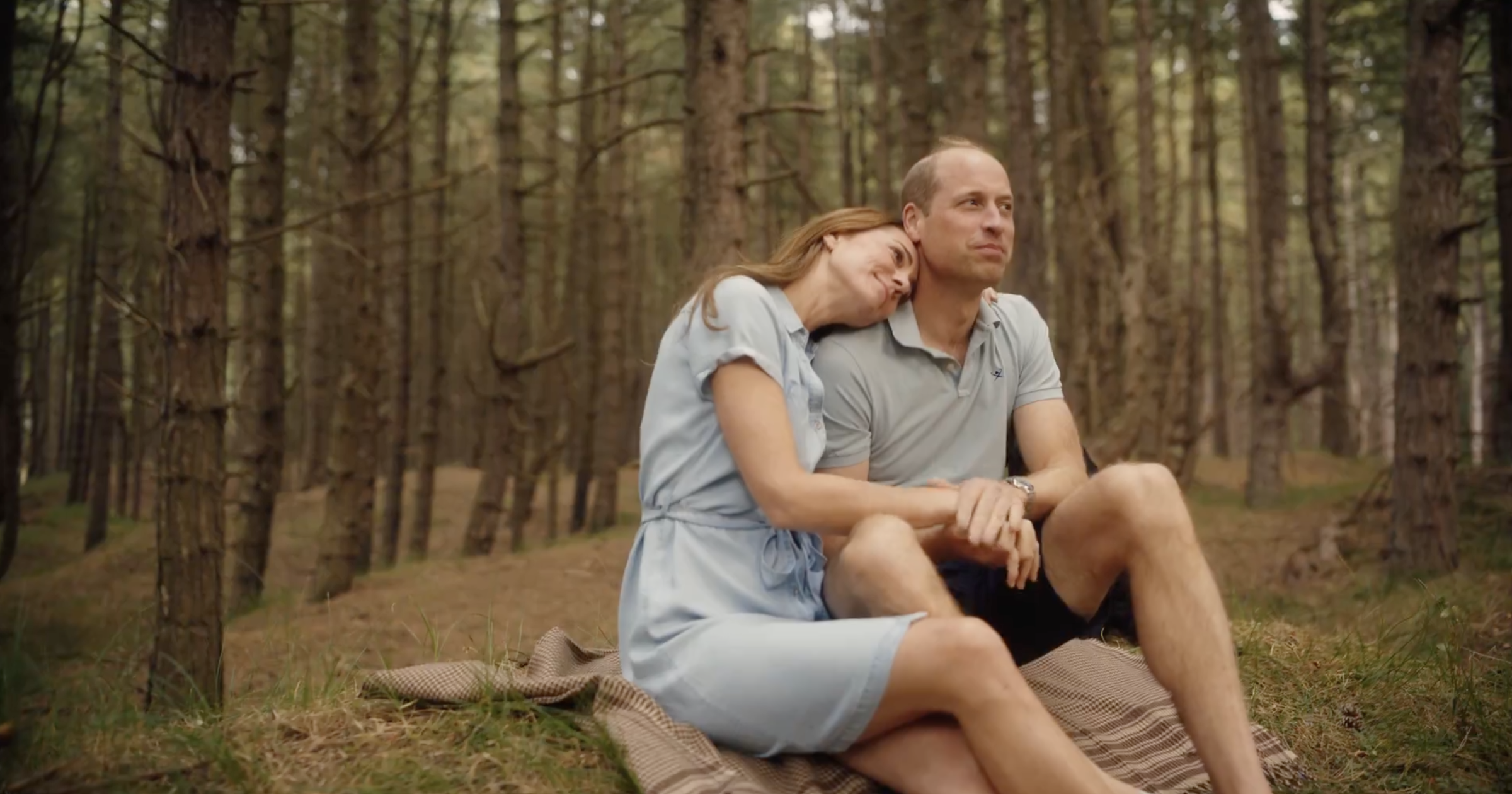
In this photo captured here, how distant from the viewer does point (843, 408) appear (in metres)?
3.62

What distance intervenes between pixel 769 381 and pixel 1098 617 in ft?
4.53

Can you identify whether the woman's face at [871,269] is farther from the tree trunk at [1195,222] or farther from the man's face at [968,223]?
the tree trunk at [1195,222]

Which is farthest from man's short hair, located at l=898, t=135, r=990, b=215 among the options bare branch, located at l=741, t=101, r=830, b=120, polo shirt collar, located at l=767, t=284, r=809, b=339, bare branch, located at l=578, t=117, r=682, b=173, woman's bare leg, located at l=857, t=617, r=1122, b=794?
bare branch, located at l=578, t=117, r=682, b=173

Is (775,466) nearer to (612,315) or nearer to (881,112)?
(612,315)

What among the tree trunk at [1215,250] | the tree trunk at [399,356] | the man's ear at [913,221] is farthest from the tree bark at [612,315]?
the man's ear at [913,221]

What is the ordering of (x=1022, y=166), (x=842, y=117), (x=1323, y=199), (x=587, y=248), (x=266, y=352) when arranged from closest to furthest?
(x=266, y=352)
(x=1022, y=166)
(x=1323, y=199)
(x=587, y=248)
(x=842, y=117)

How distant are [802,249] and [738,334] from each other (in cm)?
55

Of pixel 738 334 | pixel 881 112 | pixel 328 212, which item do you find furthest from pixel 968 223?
pixel 881 112

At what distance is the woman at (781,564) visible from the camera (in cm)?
281

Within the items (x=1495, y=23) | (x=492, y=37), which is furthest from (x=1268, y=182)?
(x=492, y=37)

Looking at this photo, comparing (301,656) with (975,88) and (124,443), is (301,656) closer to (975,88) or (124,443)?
(975,88)

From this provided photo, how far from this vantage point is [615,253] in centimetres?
1444

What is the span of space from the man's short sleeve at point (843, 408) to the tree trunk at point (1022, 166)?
7369 mm

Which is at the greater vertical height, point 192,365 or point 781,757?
point 192,365
